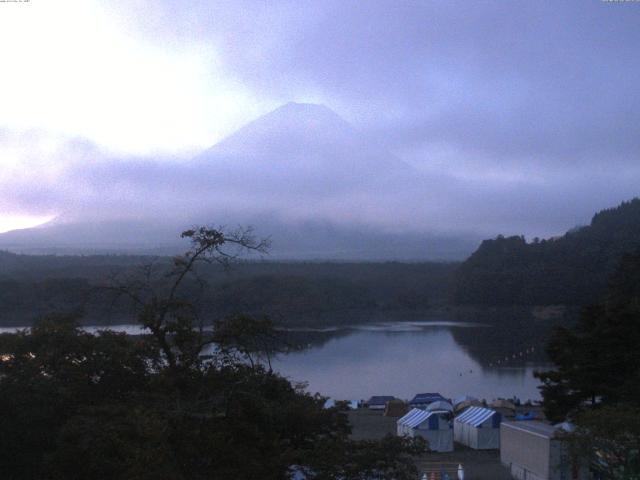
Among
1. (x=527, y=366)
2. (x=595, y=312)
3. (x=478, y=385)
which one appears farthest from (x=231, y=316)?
(x=527, y=366)

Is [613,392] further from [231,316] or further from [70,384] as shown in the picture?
[70,384]

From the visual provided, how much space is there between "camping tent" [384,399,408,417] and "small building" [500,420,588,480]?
4.22 meters

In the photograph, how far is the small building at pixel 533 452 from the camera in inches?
291

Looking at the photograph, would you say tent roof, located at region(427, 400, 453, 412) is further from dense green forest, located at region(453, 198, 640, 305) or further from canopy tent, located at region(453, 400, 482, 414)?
dense green forest, located at region(453, 198, 640, 305)

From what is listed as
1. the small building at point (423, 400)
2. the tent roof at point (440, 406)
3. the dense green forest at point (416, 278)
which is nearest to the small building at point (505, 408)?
the tent roof at point (440, 406)

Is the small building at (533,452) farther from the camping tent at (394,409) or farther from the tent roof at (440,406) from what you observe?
the camping tent at (394,409)

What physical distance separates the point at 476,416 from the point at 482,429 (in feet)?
1.00

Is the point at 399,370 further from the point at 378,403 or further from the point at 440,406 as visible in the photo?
the point at 440,406

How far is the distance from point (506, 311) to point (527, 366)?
71.3 feet

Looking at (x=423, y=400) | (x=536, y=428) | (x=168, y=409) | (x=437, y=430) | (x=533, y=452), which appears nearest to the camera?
(x=168, y=409)

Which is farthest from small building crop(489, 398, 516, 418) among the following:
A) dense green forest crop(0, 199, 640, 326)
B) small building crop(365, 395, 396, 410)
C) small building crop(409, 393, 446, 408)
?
dense green forest crop(0, 199, 640, 326)

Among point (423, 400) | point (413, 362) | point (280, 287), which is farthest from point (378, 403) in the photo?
point (280, 287)

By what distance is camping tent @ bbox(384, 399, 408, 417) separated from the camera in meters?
13.1

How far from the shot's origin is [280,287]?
3762 centimetres
